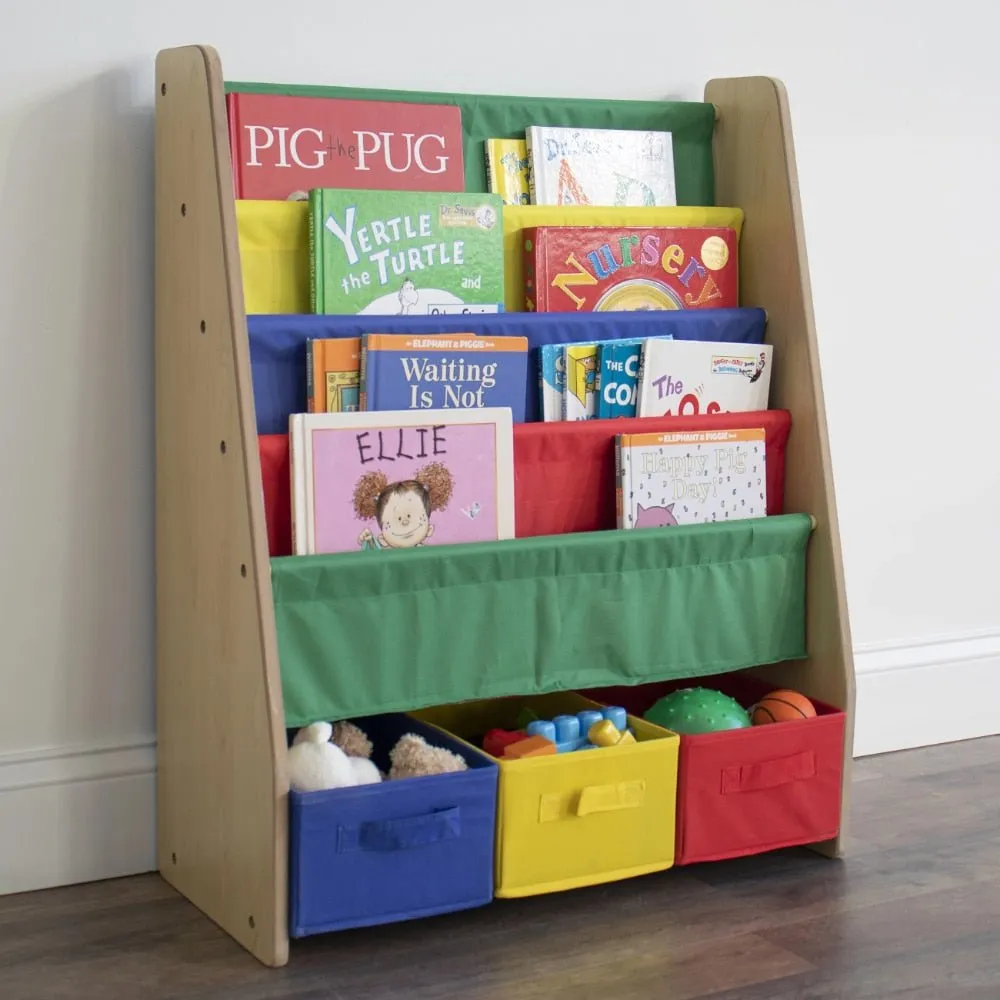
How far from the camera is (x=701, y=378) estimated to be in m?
2.00

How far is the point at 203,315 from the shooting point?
1.74 m

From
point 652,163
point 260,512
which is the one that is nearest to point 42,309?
point 260,512

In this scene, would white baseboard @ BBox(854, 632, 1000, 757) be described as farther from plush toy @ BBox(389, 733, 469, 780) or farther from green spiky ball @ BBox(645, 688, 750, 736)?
plush toy @ BBox(389, 733, 469, 780)

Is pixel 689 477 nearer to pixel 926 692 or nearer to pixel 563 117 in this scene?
pixel 563 117

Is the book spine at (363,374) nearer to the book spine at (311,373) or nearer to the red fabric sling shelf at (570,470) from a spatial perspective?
the book spine at (311,373)

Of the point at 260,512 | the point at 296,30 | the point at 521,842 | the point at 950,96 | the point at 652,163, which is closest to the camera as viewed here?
the point at 260,512

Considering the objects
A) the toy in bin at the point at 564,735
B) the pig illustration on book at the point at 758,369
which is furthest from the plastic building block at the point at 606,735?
the pig illustration on book at the point at 758,369

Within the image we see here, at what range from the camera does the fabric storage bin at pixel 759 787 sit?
1889 mm

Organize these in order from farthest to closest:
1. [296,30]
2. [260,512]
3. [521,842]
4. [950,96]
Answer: [950,96]
[296,30]
[521,842]
[260,512]

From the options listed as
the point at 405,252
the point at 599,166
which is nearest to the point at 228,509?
the point at 405,252

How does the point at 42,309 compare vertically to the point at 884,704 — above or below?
above

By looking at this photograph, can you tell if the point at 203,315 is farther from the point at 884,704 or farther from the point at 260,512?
the point at 884,704

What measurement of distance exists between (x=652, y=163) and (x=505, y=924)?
3.53 ft

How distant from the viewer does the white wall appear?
6.14 ft
